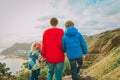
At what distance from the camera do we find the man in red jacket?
10.5 metres

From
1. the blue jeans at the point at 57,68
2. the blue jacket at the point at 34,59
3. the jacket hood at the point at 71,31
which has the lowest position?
the blue jeans at the point at 57,68

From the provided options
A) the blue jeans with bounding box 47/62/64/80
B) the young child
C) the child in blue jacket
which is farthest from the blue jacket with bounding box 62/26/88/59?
the young child

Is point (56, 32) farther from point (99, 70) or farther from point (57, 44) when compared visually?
point (99, 70)

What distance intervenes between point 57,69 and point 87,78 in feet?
7.58

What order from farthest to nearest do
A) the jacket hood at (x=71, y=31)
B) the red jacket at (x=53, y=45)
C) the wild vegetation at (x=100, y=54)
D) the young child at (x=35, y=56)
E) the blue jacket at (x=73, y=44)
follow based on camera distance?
the wild vegetation at (x=100, y=54) < the young child at (x=35, y=56) < the jacket hood at (x=71, y=31) < the blue jacket at (x=73, y=44) < the red jacket at (x=53, y=45)

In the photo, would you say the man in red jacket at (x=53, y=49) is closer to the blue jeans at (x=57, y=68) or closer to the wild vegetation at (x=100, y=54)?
the blue jeans at (x=57, y=68)

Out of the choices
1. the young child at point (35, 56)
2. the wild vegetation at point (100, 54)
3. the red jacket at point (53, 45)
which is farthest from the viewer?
the wild vegetation at point (100, 54)

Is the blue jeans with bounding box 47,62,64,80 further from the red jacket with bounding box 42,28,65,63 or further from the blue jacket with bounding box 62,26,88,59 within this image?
the blue jacket with bounding box 62,26,88,59

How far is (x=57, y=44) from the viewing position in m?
10.6

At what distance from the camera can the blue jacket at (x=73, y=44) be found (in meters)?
10.7

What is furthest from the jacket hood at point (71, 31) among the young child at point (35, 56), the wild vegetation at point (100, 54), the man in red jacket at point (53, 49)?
the wild vegetation at point (100, 54)

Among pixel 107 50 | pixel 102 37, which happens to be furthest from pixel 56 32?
pixel 102 37

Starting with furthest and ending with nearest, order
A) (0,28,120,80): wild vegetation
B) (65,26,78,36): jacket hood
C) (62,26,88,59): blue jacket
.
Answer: (0,28,120,80): wild vegetation < (65,26,78,36): jacket hood < (62,26,88,59): blue jacket

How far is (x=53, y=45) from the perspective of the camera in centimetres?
1053
